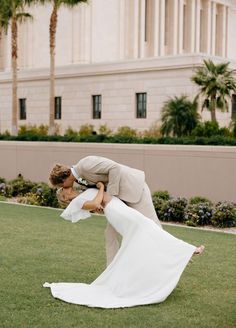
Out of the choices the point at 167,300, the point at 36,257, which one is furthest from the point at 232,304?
the point at 36,257

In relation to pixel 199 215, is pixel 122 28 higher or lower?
higher

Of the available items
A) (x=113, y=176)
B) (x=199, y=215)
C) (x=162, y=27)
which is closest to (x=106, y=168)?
(x=113, y=176)

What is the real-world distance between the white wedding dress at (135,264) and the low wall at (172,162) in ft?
31.1

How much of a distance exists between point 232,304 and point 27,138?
18742mm

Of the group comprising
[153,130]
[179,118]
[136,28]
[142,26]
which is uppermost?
[142,26]

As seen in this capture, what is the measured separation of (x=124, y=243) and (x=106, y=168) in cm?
83

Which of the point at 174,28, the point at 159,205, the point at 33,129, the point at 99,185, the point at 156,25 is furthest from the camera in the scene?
the point at 174,28

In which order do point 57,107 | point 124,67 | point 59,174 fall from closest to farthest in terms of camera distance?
point 59,174, point 124,67, point 57,107

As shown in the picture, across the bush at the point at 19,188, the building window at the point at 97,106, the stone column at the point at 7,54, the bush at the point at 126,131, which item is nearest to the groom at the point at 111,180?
the bush at the point at 19,188

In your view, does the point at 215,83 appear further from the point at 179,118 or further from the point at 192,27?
the point at 192,27

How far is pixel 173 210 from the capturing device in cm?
1525

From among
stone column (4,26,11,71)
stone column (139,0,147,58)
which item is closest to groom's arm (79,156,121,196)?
stone column (4,26,11,71)

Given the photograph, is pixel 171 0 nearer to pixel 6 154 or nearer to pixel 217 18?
pixel 217 18

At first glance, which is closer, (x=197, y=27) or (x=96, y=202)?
(x=96, y=202)
